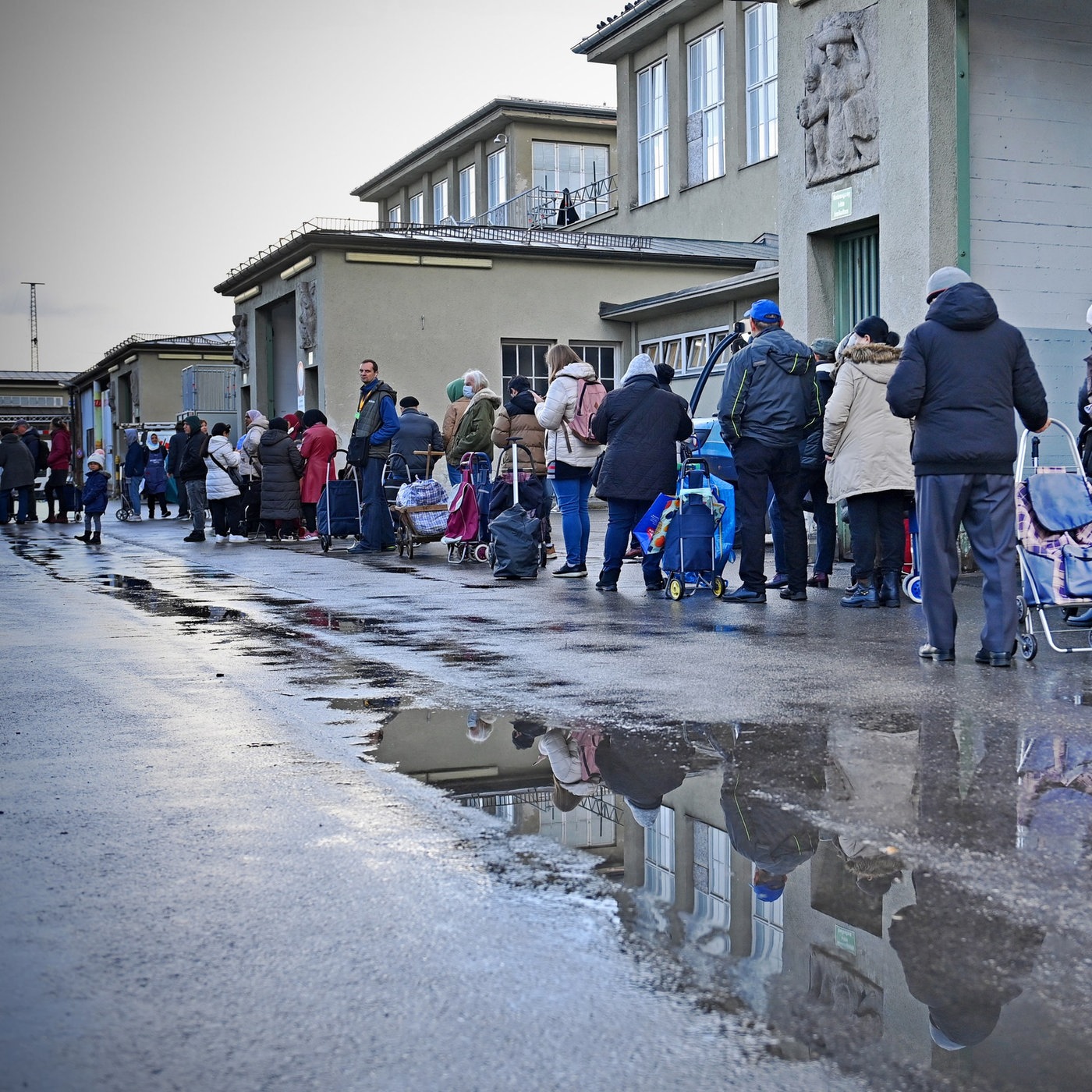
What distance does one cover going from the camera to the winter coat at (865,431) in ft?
33.5

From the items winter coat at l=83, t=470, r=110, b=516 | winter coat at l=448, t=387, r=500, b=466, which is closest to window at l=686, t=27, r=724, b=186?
winter coat at l=83, t=470, r=110, b=516

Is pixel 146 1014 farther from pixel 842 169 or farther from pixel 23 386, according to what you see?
pixel 23 386

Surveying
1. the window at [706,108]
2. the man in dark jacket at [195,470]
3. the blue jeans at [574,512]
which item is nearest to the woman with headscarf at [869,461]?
the blue jeans at [574,512]

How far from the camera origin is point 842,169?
539 inches

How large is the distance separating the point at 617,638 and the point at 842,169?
666 centimetres

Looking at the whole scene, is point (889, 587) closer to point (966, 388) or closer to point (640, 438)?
point (640, 438)

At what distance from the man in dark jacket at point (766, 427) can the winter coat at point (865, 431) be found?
0.27 m

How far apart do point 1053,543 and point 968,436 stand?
0.77 m

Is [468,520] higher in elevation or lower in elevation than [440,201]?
lower

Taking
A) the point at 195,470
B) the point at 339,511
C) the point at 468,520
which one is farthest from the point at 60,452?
the point at 468,520

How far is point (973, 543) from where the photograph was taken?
7598 mm

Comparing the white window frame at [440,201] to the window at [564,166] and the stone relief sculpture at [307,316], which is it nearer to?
the window at [564,166]

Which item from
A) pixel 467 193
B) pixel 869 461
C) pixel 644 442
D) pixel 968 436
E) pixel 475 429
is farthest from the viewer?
pixel 467 193

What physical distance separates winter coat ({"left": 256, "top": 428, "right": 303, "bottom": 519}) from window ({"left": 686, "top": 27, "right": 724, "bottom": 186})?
18.2 meters
